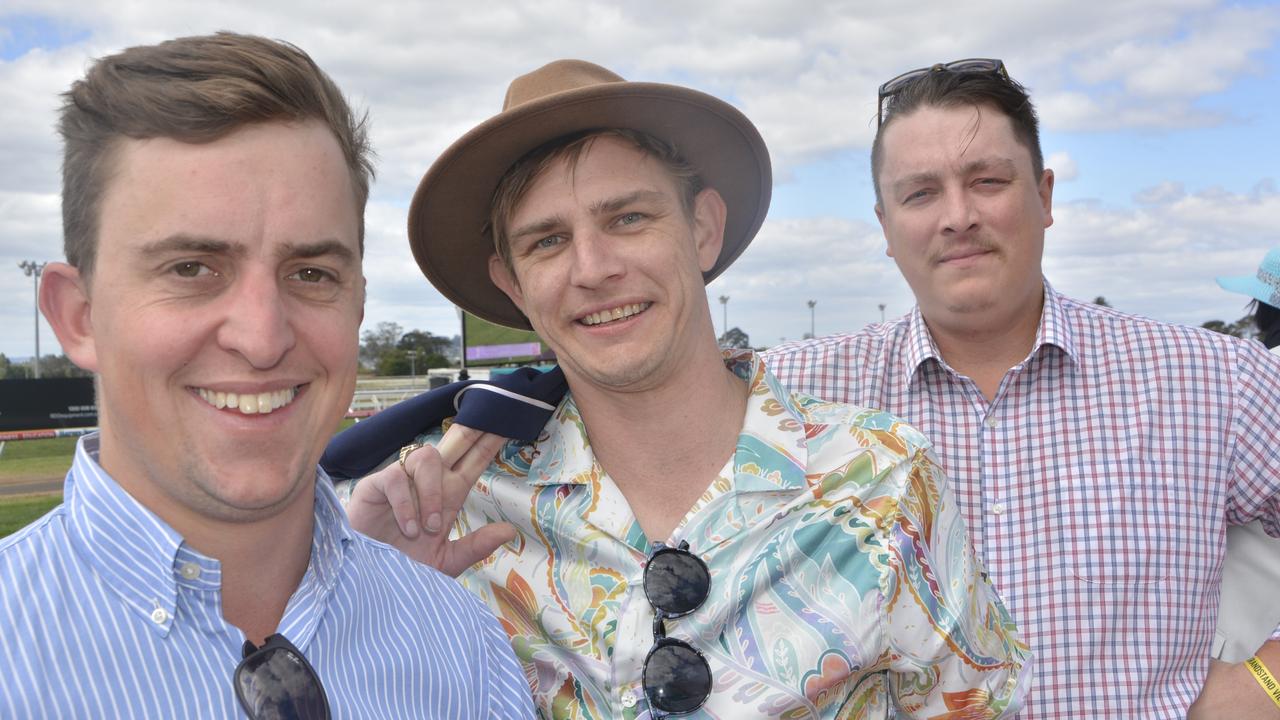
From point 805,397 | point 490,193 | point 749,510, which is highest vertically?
point 490,193

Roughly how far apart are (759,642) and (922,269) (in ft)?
6.10

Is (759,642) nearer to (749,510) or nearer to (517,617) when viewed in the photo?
(749,510)

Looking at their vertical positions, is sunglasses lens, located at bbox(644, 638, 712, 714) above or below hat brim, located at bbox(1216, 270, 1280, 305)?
below

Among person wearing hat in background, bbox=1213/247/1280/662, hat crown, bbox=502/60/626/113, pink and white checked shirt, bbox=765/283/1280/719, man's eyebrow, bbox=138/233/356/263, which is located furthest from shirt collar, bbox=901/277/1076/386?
man's eyebrow, bbox=138/233/356/263

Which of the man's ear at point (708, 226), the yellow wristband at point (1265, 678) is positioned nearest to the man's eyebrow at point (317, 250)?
the man's ear at point (708, 226)

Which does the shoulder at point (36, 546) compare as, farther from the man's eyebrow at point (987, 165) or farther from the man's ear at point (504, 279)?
the man's eyebrow at point (987, 165)

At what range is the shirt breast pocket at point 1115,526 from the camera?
3.47 meters

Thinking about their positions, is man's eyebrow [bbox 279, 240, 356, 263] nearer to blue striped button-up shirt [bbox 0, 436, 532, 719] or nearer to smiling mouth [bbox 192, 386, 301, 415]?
smiling mouth [bbox 192, 386, 301, 415]

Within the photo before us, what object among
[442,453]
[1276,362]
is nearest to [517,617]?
[442,453]

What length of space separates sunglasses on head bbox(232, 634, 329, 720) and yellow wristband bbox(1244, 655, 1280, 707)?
3.30 m

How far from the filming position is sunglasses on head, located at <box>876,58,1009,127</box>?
13.0 ft

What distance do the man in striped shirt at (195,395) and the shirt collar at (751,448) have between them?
0.88 meters

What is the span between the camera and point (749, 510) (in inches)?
103

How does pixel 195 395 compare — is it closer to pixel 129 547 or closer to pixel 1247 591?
→ pixel 129 547
